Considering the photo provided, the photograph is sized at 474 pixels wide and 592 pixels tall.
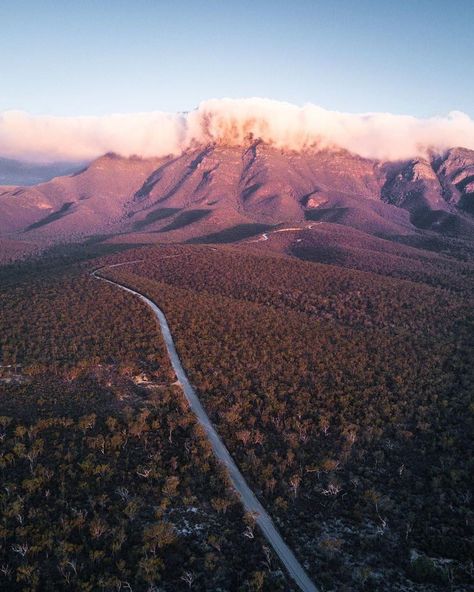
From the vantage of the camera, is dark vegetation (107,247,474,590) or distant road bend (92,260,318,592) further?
dark vegetation (107,247,474,590)

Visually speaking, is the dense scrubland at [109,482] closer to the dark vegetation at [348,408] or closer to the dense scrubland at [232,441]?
the dense scrubland at [232,441]

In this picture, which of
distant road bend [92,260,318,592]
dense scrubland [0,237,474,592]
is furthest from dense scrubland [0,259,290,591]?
distant road bend [92,260,318,592]

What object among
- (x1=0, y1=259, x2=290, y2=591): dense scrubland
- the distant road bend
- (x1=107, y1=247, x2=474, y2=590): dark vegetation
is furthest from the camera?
(x1=107, y1=247, x2=474, y2=590): dark vegetation

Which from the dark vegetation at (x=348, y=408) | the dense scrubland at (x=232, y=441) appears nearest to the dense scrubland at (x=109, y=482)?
the dense scrubland at (x=232, y=441)

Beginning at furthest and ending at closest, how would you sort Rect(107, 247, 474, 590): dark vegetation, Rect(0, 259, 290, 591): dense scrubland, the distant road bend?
Rect(107, 247, 474, 590): dark vegetation, the distant road bend, Rect(0, 259, 290, 591): dense scrubland

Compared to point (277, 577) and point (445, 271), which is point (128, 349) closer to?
point (277, 577)

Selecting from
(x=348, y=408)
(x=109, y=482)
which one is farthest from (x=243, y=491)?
(x=348, y=408)

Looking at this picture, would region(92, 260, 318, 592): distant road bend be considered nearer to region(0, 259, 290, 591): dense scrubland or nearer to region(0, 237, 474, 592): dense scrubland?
region(0, 237, 474, 592): dense scrubland
